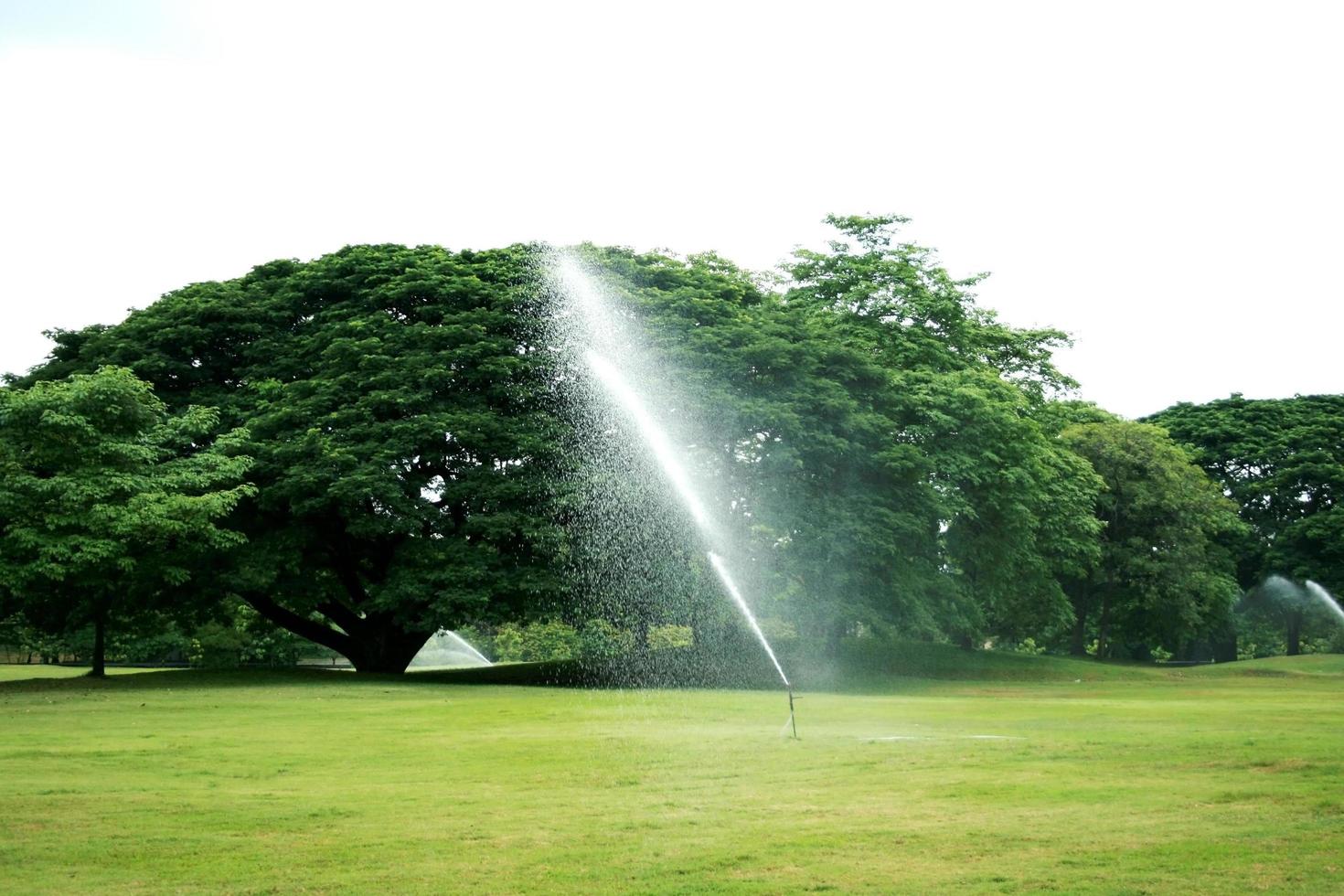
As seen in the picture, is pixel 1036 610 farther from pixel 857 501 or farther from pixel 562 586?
pixel 562 586

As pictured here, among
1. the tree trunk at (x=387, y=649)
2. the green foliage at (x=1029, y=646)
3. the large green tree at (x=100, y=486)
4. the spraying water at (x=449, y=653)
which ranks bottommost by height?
the spraying water at (x=449, y=653)

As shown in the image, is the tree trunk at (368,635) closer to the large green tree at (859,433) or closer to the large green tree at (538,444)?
the large green tree at (538,444)

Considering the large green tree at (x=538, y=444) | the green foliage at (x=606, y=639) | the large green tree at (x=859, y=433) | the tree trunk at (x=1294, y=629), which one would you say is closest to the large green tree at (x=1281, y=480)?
the tree trunk at (x=1294, y=629)

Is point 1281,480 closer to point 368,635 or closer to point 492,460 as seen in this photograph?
point 492,460

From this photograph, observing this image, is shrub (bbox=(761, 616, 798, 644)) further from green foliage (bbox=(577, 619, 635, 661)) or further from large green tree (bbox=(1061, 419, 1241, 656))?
large green tree (bbox=(1061, 419, 1241, 656))

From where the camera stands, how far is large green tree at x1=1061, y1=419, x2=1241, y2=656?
64438 mm

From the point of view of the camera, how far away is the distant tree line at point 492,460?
36.7 meters

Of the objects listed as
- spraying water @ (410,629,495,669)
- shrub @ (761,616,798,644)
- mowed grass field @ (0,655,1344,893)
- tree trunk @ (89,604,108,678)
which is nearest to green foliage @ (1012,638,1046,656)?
spraying water @ (410,629,495,669)

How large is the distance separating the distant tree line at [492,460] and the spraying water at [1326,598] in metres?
24.5

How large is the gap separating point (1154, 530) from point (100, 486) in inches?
1942

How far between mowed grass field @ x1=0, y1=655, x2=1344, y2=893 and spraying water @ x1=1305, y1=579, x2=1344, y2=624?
47567 mm

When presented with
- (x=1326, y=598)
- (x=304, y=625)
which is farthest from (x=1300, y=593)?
(x=304, y=625)

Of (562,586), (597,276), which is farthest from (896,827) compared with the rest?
(597,276)

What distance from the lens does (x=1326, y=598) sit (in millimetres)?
70125
